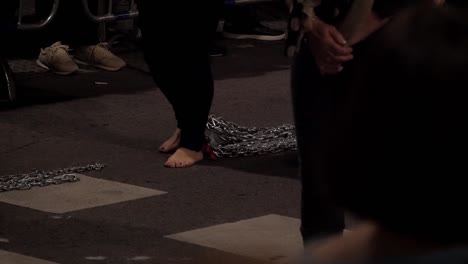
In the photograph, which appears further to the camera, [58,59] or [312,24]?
[58,59]

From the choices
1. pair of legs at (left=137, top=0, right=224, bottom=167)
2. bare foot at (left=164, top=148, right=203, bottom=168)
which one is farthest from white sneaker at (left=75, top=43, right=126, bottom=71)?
A: bare foot at (left=164, top=148, right=203, bottom=168)

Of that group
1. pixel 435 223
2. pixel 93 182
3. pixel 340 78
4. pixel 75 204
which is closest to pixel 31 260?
pixel 75 204

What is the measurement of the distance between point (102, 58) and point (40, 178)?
333cm

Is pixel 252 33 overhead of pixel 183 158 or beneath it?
beneath

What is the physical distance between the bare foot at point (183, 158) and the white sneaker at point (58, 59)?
2795mm

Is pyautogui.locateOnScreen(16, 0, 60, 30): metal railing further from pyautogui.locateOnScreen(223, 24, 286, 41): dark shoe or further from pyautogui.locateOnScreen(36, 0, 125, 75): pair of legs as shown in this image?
pyautogui.locateOnScreen(223, 24, 286, 41): dark shoe

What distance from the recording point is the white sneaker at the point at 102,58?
9.57m

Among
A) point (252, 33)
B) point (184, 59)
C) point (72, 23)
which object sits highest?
point (184, 59)

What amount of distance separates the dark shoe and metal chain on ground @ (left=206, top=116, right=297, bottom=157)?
3.84 meters

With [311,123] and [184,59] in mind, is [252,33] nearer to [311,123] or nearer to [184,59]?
[184,59]

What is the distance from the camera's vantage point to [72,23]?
31.7 feet

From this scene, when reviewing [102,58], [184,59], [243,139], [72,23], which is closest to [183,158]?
[184,59]

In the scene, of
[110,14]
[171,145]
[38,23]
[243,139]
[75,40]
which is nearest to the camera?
[171,145]

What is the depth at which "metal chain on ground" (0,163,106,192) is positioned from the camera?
6188mm
